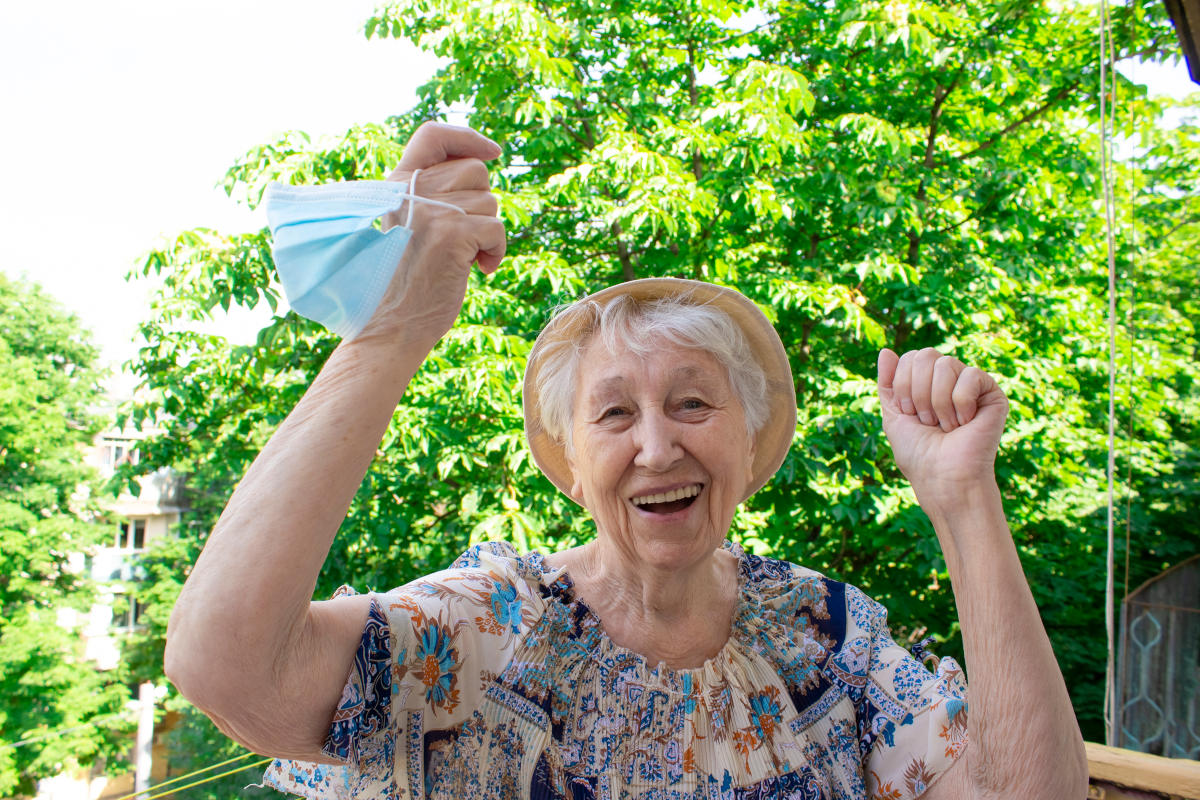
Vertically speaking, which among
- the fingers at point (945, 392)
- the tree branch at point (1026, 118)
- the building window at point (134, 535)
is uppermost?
the tree branch at point (1026, 118)

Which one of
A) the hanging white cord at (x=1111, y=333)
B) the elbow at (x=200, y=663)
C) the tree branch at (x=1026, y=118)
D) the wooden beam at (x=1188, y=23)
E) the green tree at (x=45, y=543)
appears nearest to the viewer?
the elbow at (x=200, y=663)

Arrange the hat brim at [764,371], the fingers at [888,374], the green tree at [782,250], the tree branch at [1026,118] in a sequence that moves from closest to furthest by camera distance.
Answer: the fingers at [888,374] < the hat brim at [764,371] < the green tree at [782,250] < the tree branch at [1026,118]

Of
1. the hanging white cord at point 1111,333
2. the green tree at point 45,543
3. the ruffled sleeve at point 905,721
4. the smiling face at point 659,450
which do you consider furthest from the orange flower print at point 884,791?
the green tree at point 45,543

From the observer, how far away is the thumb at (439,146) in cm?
115

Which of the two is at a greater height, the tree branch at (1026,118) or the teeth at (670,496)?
the tree branch at (1026,118)

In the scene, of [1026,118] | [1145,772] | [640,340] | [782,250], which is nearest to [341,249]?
[640,340]

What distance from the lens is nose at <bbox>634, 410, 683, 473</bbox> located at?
4.55 feet

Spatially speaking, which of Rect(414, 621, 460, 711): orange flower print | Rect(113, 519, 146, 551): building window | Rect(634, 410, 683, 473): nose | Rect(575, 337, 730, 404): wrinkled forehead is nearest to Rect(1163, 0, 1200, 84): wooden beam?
Rect(575, 337, 730, 404): wrinkled forehead

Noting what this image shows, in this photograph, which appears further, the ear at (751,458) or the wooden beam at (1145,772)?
the wooden beam at (1145,772)

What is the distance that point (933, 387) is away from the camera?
128 cm

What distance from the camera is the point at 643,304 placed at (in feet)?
5.02

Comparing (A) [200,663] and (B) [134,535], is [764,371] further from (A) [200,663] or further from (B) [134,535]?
(B) [134,535]

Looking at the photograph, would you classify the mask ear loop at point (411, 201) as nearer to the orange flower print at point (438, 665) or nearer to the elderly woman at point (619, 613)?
the elderly woman at point (619, 613)

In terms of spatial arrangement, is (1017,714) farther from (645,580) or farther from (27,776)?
(27,776)
